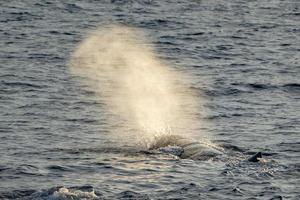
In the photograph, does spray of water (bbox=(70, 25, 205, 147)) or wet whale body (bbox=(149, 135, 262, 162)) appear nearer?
wet whale body (bbox=(149, 135, 262, 162))

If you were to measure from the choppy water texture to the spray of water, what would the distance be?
3.56ft

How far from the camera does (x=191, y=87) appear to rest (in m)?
61.7

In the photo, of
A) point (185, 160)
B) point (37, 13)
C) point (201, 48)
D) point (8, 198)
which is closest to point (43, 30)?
point (37, 13)

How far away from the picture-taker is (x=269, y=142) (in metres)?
47.6

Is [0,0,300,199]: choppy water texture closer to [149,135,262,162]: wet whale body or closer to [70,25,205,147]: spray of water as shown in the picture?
[149,135,262,162]: wet whale body

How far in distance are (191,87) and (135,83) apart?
13.8ft

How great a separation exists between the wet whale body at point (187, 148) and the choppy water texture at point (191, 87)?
2.20 ft

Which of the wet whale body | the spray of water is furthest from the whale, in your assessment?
the spray of water

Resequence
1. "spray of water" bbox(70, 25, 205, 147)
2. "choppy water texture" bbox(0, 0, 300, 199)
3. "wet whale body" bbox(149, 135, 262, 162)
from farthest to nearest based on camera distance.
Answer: "spray of water" bbox(70, 25, 205, 147) → "wet whale body" bbox(149, 135, 262, 162) → "choppy water texture" bbox(0, 0, 300, 199)

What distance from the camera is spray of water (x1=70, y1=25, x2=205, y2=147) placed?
53875mm

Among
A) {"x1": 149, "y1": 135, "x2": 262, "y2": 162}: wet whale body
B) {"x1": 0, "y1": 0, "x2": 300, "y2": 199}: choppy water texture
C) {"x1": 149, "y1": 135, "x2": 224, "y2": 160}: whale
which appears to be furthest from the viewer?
{"x1": 149, "y1": 135, "x2": 224, "y2": 160}: whale

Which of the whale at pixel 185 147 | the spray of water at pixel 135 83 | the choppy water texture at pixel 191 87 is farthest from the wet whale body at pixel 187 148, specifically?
the spray of water at pixel 135 83

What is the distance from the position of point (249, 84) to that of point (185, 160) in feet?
62.7

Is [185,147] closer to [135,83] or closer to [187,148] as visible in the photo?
[187,148]
